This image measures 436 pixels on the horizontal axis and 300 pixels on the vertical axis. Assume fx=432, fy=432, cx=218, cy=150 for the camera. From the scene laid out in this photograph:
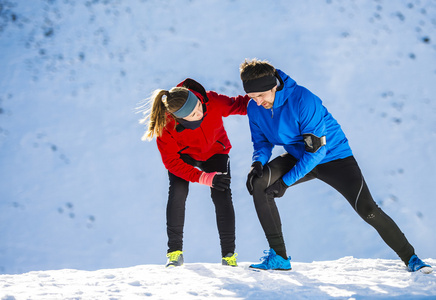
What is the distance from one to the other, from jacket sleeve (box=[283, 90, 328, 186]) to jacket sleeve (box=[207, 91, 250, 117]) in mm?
719

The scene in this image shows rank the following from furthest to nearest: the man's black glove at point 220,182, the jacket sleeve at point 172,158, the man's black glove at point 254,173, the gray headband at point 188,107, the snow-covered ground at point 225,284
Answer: the jacket sleeve at point 172,158 < the man's black glove at point 220,182 < the gray headband at point 188,107 < the man's black glove at point 254,173 < the snow-covered ground at point 225,284

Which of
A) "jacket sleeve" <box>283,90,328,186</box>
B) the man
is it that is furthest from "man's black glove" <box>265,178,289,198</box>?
"jacket sleeve" <box>283,90,328,186</box>

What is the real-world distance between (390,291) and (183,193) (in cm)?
195

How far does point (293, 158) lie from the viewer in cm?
365

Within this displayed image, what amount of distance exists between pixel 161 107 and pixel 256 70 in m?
0.94

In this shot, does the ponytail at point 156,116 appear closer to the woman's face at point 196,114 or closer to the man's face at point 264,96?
the woman's face at point 196,114

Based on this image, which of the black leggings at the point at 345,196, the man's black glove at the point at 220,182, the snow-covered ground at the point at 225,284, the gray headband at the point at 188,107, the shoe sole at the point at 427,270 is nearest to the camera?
the snow-covered ground at the point at 225,284

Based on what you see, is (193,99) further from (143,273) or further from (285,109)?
(143,273)

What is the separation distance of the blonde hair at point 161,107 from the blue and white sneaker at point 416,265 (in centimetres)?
219

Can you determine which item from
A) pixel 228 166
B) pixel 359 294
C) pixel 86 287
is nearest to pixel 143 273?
pixel 86 287

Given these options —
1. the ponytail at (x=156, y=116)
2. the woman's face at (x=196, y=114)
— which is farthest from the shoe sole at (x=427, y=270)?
the ponytail at (x=156, y=116)

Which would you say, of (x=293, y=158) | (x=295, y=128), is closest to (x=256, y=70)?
(x=295, y=128)

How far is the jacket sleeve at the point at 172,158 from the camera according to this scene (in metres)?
3.86

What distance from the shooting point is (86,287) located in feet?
10.0
